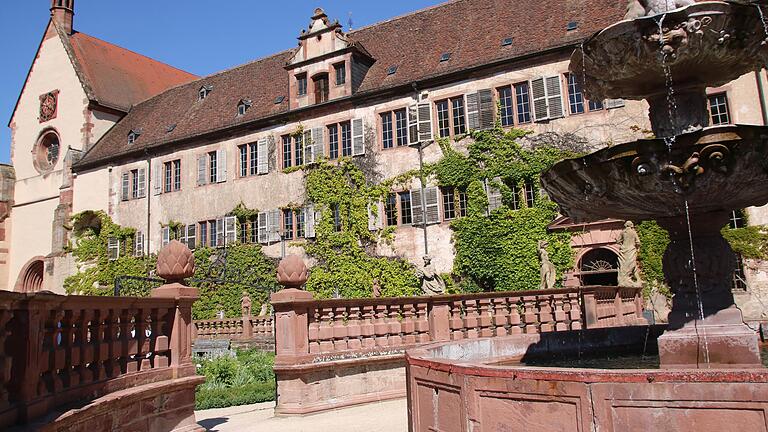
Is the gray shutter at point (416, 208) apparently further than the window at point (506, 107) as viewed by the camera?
Yes

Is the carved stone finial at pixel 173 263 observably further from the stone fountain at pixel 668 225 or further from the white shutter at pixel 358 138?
the white shutter at pixel 358 138

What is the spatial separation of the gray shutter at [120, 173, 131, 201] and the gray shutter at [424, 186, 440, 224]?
17.6m

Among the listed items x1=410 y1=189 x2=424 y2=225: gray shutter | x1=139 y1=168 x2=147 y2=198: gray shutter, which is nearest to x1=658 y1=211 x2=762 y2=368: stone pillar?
x1=410 y1=189 x2=424 y2=225: gray shutter

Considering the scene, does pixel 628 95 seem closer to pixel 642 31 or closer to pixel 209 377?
pixel 642 31

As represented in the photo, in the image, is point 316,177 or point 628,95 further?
point 316,177

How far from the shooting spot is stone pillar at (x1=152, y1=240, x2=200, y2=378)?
790cm

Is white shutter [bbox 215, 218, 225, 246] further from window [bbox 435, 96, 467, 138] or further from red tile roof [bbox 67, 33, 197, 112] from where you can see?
red tile roof [bbox 67, 33, 197, 112]

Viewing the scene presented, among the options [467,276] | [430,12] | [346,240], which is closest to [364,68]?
[430,12]

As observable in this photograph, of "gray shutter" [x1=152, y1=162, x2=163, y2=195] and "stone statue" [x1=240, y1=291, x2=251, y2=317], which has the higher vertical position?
"gray shutter" [x1=152, y1=162, x2=163, y2=195]

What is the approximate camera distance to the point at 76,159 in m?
35.5

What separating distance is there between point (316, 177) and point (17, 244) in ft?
72.7

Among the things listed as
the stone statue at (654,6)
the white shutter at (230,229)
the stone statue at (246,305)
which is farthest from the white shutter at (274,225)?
the stone statue at (654,6)

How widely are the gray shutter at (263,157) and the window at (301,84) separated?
2.77 m

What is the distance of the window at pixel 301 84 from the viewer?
28.5 meters
